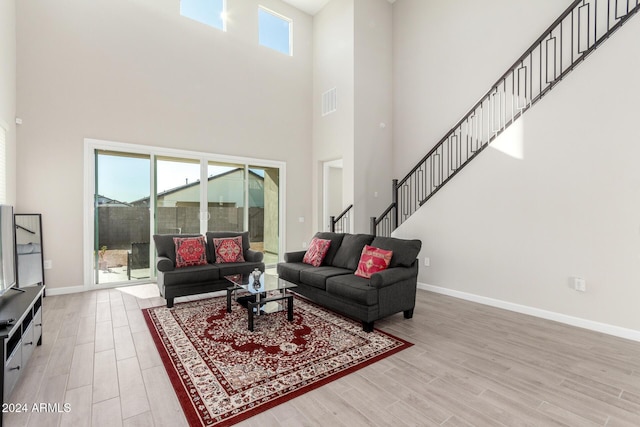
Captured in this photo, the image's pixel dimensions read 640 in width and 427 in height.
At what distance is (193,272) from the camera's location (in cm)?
416

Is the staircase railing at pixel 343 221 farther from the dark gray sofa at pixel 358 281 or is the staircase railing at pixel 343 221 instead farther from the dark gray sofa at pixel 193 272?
the dark gray sofa at pixel 193 272

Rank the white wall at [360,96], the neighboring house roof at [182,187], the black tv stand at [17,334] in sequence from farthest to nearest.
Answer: the white wall at [360,96] → the neighboring house roof at [182,187] → the black tv stand at [17,334]

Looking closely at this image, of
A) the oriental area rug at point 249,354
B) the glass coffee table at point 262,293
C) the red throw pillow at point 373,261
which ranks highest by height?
the red throw pillow at point 373,261

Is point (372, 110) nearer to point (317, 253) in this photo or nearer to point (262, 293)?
point (317, 253)

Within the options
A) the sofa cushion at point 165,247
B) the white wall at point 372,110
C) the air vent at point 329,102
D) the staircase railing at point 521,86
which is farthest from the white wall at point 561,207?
the sofa cushion at point 165,247

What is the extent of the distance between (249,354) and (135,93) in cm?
481

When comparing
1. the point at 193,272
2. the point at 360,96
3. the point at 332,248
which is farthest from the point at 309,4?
the point at 193,272

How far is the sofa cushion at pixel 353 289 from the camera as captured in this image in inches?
125

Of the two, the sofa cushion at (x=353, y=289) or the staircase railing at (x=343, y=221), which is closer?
the sofa cushion at (x=353, y=289)

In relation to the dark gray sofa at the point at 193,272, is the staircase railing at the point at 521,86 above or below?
above

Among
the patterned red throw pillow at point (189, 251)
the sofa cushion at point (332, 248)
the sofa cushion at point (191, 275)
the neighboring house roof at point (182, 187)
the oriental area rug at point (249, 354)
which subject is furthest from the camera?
the neighboring house roof at point (182, 187)

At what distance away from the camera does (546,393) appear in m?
2.16

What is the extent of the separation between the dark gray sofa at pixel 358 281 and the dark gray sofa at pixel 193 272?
2.17 feet

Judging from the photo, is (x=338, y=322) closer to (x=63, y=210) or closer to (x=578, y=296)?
(x=578, y=296)
